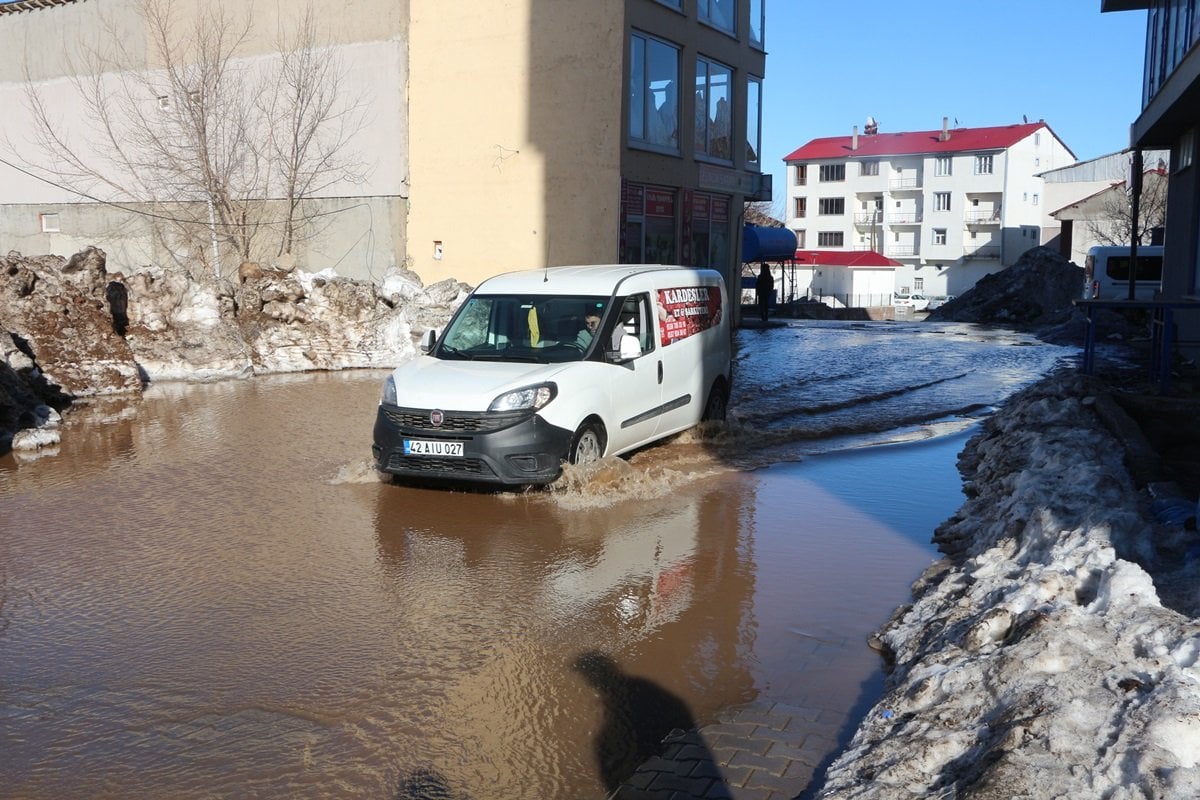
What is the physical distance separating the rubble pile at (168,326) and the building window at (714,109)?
8.01m

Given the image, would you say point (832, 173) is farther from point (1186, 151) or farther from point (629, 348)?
point (629, 348)

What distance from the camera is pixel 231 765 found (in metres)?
4.69

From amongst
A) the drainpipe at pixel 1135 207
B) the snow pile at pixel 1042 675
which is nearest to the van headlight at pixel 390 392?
the snow pile at pixel 1042 675

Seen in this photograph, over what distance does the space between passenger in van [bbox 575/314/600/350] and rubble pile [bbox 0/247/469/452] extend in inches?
242

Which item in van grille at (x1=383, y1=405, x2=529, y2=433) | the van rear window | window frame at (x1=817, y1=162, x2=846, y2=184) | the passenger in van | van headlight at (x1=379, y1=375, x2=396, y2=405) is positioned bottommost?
van grille at (x1=383, y1=405, x2=529, y2=433)

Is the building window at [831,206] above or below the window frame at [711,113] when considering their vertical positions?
above

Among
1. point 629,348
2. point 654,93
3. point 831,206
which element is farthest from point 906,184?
point 629,348

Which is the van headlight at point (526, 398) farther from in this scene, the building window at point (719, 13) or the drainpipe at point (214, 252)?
the drainpipe at point (214, 252)

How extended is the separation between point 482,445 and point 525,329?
5.60 ft

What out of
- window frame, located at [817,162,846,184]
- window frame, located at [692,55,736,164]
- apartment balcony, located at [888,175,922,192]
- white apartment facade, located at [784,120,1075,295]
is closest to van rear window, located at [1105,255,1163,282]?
window frame, located at [692,55,736,164]

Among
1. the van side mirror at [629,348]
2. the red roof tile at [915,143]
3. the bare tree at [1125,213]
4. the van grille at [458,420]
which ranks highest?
the red roof tile at [915,143]

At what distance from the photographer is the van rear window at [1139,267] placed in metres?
32.0

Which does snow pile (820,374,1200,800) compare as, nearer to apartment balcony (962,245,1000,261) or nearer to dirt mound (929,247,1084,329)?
dirt mound (929,247,1084,329)

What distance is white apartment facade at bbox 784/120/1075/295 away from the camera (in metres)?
83.7
